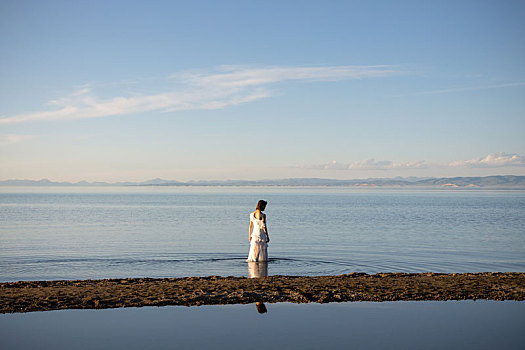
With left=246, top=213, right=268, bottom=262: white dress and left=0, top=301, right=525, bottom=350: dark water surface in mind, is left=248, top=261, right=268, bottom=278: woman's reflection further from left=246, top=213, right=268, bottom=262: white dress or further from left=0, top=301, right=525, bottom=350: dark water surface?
left=0, top=301, right=525, bottom=350: dark water surface

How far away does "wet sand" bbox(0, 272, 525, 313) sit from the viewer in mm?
11352

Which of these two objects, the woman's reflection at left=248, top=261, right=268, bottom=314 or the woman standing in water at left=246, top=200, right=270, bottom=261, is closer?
the woman's reflection at left=248, top=261, right=268, bottom=314

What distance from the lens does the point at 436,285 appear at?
13.6 m

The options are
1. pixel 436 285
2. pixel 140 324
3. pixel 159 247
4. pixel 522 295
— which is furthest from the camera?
pixel 159 247

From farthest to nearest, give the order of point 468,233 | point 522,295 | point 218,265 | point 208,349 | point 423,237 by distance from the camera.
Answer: point 468,233, point 423,237, point 218,265, point 522,295, point 208,349

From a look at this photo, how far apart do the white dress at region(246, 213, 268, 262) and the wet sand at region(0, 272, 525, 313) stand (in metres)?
4.26

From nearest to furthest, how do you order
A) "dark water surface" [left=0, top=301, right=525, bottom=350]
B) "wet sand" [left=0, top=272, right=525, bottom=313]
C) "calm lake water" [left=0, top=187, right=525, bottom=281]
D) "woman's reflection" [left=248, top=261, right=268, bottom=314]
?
1. "dark water surface" [left=0, top=301, right=525, bottom=350]
2. "wet sand" [left=0, top=272, right=525, bottom=313]
3. "woman's reflection" [left=248, top=261, right=268, bottom=314]
4. "calm lake water" [left=0, top=187, right=525, bottom=281]

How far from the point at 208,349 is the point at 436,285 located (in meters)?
6.82

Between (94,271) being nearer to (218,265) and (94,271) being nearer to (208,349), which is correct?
(218,265)

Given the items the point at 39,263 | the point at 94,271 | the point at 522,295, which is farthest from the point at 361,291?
the point at 39,263

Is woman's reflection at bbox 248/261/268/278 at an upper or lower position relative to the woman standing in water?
lower

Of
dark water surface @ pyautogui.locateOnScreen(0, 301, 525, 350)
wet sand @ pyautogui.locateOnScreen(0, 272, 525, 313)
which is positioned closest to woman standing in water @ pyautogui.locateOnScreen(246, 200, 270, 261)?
wet sand @ pyautogui.locateOnScreen(0, 272, 525, 313)

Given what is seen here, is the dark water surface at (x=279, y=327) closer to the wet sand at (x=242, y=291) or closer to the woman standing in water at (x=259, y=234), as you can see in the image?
the wet sand at (x=242, y=291)

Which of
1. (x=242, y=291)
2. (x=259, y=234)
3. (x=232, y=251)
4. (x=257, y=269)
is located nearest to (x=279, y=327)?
(x=242, y=291)
